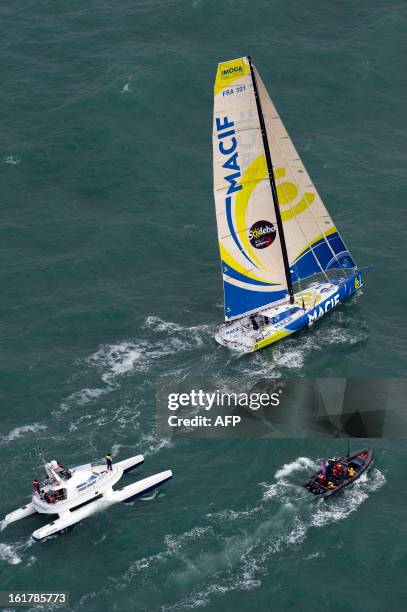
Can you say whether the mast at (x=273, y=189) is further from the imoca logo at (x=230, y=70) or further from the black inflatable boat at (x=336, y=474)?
the black inflatable boat at (x=336, y=474)

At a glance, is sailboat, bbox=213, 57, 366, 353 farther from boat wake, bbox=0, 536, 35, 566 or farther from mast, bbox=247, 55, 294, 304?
boat wake, bbox=0, 536, 35, 566

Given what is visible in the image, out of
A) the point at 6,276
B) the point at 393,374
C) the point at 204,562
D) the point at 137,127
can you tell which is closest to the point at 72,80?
the point at 137,127

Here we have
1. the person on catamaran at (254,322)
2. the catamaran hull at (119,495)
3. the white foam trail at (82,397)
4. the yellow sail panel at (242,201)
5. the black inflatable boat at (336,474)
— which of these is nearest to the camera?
the catamaran hull at (119,495)

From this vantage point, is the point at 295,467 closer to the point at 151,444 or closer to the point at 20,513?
the point at 151,444

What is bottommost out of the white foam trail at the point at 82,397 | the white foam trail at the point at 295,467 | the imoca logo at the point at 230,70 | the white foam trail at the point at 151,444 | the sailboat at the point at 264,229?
the white foam trail at the point at 295,467

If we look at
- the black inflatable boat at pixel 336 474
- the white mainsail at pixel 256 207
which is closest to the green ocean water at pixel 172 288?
the black inflatable boat at pixel 336 474

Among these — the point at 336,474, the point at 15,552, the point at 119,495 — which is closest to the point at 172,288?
the point at 119,495
